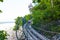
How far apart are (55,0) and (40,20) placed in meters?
0.44

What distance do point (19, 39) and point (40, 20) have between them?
157 inches

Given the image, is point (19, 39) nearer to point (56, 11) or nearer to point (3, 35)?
point (56, 11)

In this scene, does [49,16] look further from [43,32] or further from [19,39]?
[19,39]

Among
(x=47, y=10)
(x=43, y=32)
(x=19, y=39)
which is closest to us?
(x=43, y=32)

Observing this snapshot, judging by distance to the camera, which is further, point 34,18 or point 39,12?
point 34,18

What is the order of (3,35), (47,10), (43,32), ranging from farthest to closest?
1. (47,10)
2. (43,32)
3. (3,35)

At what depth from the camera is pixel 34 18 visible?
3826 mm

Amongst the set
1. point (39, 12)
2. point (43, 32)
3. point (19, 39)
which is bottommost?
point (19, 39)

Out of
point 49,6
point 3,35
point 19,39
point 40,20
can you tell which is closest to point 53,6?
point 49,6

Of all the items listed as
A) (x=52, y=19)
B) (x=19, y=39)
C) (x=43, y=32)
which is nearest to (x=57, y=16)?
(x=52, y=19)

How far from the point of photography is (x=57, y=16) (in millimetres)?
3613

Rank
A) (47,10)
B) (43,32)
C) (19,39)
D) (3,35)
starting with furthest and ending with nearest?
1. (19,39)
2. (47,10)
3. (43,32)
4. (3,35)

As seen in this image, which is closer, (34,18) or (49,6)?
(49,6)

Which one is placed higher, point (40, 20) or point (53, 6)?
point (53, 6)
